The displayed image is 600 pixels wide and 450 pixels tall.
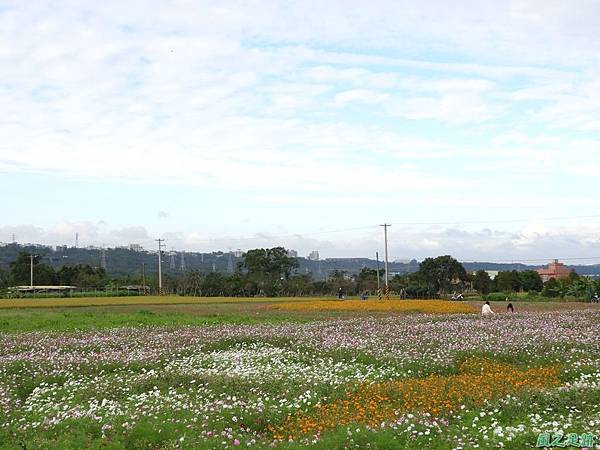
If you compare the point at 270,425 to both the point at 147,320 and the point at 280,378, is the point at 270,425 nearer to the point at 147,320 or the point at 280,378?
the point at 280,378

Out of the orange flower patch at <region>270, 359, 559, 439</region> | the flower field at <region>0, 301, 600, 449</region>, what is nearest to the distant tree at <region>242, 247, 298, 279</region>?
the flower field at <region>0, 301, 600, 449</region>

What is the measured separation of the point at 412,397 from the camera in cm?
1451

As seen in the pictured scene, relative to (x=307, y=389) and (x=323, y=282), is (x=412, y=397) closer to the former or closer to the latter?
(x=307, y=389)

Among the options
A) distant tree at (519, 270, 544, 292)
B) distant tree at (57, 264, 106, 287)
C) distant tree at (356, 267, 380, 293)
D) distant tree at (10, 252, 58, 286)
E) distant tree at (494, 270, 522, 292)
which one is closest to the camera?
distant tree at (494, 270, 522, 292)

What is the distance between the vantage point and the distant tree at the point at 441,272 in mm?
118312

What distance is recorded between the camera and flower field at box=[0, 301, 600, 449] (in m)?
11.9

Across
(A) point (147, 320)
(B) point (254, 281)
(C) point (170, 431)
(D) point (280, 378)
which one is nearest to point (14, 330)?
→ (A) point (147, 320)

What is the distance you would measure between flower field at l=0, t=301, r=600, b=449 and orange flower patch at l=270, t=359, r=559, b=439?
0.05 meters

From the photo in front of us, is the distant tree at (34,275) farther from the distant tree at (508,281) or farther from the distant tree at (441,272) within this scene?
the distant tree at (508,281)

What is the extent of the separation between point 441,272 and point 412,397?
107 meters

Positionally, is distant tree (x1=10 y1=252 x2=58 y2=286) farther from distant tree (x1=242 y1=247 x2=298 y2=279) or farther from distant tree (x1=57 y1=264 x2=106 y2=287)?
distant tree (x1=242 y1=247 x2=298 y2=279)

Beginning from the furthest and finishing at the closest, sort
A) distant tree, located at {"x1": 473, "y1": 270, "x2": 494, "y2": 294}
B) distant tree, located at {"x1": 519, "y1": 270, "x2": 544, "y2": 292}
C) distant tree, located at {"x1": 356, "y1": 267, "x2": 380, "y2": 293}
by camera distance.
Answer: distant tree, located at {"x1": 356, "y1": 267, "x2": 380, "y2": 293}, distant tree, located at {"x1": 519, "y1": 270, "x2": 544, "y2": 292}, distant tree, located at {"x1": 473, "y1": 270, "x2": 494, "y2": 294}

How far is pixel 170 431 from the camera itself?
1264 cm

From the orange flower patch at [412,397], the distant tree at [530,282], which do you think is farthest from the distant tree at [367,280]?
the orange flower patch at [412,397]
